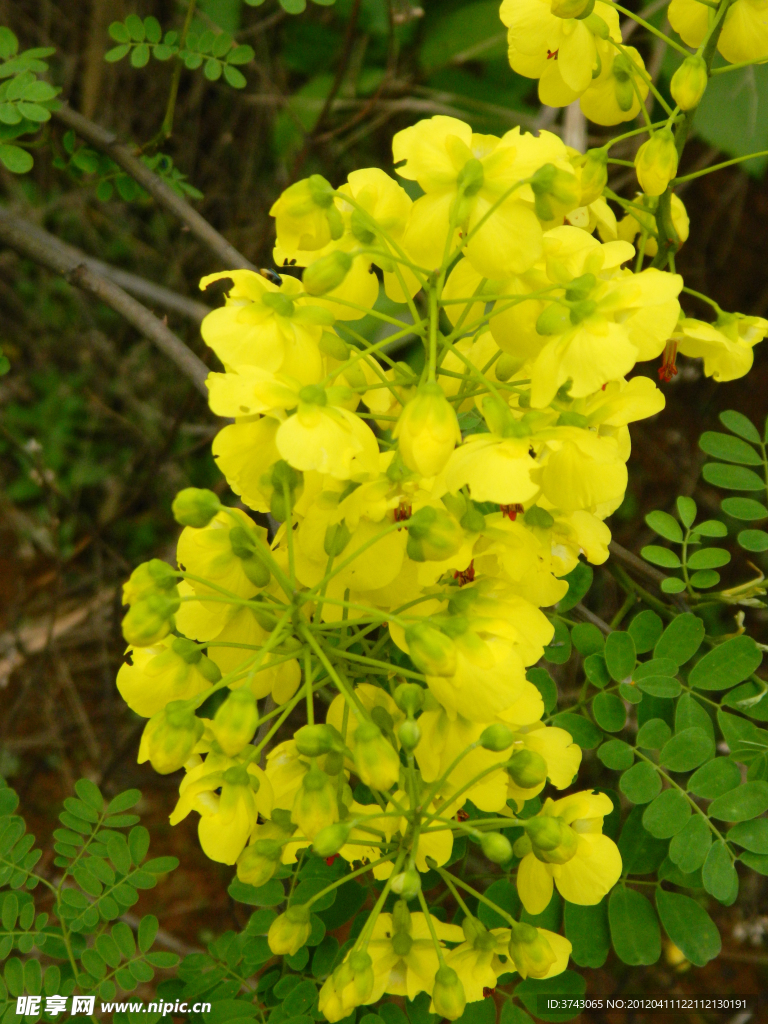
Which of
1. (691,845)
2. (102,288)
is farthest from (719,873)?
(102,288)

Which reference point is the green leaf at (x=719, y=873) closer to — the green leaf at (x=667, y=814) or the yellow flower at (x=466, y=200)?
the green leaf at (x=667, y=814)

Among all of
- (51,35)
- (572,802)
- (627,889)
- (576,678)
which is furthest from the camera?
(51,35)

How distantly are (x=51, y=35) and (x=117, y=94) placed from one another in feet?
0.86

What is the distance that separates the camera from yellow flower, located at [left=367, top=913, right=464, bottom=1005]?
3.16 ft

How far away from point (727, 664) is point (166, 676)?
2.33 feet

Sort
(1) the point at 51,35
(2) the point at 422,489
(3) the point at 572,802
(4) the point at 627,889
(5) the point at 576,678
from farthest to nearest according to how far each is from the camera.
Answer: (1) the point at 51,35 → (5) the point at 576,678 → (4) the point at 627,889 → (3) the point at 572,802 → (2) the point at 422,489

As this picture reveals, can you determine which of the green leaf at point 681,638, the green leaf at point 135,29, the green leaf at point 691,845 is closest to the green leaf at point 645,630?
the green leaf at point 681,638

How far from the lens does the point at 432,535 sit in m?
0.77

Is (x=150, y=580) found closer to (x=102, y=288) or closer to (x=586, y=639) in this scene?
(x=586, y=639)

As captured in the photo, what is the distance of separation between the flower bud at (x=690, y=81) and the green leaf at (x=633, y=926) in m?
0.94

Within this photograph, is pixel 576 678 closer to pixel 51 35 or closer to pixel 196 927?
pixel 196 927

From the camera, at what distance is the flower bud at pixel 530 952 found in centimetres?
90

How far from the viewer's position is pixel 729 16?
109 cm

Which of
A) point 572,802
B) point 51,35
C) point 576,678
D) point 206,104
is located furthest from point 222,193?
point 572,802
